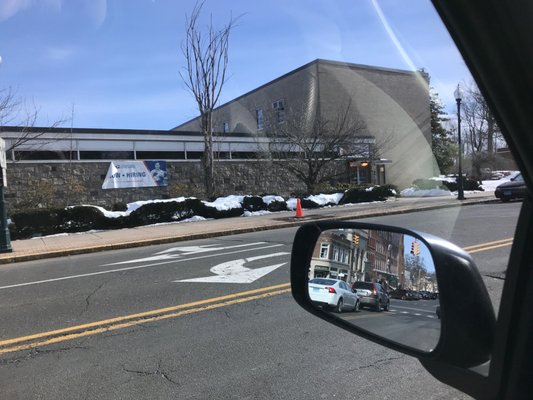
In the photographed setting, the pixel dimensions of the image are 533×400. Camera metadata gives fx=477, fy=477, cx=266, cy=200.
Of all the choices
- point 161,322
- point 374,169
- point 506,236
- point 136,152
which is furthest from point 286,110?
point 161,322

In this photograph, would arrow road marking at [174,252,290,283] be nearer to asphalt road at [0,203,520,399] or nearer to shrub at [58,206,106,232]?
asphalt road at [0,203,520,399]

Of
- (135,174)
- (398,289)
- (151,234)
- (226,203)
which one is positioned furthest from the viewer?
(135,174)

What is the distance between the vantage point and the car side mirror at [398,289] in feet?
4.24

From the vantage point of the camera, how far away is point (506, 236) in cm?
881

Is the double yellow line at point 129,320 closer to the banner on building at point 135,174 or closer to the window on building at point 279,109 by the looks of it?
the banner on building at point 135,174

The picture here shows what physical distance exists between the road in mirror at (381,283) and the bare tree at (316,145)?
23.2 metres

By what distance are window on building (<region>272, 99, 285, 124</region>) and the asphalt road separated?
2676 centimetres

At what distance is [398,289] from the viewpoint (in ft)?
5.10

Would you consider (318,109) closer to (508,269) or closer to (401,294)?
(401,294)

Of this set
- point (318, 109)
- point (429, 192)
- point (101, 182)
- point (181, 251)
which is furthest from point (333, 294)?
point (318, 109)

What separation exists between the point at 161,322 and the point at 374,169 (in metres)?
27.7

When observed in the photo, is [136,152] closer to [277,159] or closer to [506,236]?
[277,159]

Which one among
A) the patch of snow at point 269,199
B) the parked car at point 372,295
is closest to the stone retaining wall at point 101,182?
the patch of snow at point 269,199

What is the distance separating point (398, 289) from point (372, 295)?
0.15 metres
